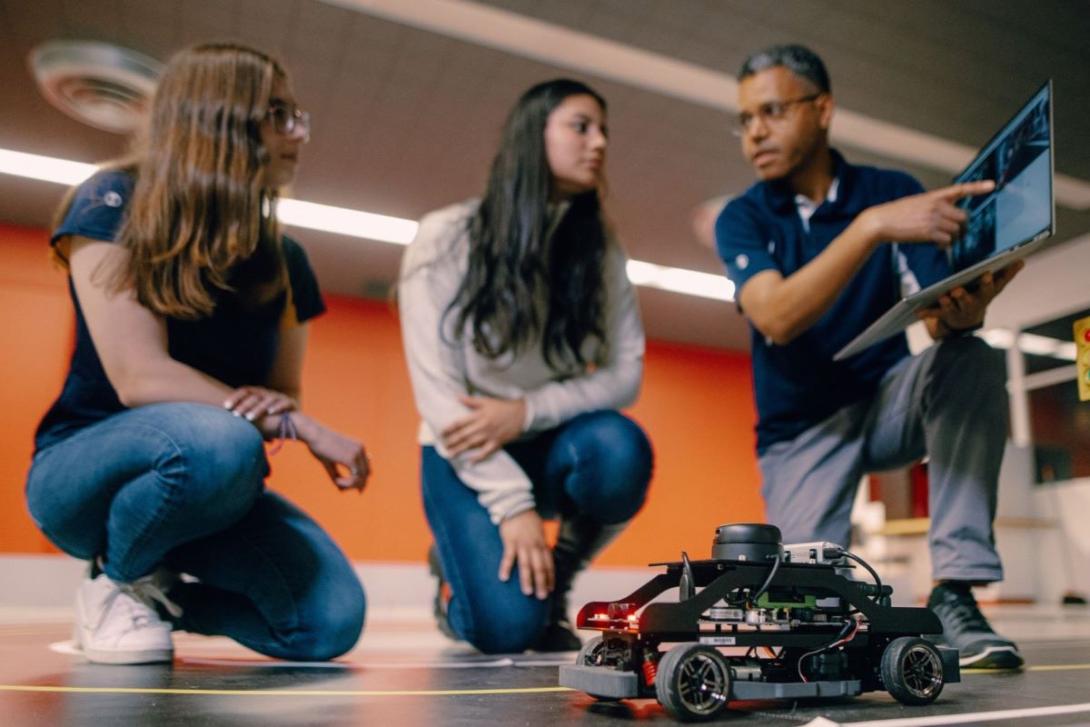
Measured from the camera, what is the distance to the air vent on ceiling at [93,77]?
3102mm

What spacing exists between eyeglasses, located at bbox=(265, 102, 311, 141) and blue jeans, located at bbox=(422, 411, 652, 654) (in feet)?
2.06

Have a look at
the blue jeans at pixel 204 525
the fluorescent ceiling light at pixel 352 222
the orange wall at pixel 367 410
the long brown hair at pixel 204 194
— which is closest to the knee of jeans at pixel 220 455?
the blue jeans at pixel 204 525

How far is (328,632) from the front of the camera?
1321 millimetres

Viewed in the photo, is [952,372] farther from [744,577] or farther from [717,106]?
[717,106]

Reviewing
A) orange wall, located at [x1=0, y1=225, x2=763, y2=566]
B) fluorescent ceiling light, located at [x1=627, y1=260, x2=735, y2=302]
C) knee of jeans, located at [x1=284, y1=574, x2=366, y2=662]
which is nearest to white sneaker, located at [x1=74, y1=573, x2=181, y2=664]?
knee of jeans, located at [x1=284, y1=574, x2=366, y2=662]

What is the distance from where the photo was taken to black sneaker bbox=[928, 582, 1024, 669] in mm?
1104

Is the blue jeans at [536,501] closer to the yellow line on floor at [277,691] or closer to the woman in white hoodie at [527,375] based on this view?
the woman in white hoodie at [527,375]

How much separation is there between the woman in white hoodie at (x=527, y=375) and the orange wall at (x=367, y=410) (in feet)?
8.55

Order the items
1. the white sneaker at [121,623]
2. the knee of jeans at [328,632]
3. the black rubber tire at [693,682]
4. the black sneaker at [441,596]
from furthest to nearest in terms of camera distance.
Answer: the black sneaker at [441,596]
the knee of jeans at [328,632]
the white sneaker at [121,623]
the black rubber tire at [693,682]

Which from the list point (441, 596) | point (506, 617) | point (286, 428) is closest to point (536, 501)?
point (506, 617)

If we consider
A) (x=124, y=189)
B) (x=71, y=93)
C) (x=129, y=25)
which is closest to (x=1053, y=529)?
(x=124, y=189)

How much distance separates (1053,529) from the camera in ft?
9.30

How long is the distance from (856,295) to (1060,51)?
526 mm

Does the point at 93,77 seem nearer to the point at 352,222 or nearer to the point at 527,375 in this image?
the point at 352,222
